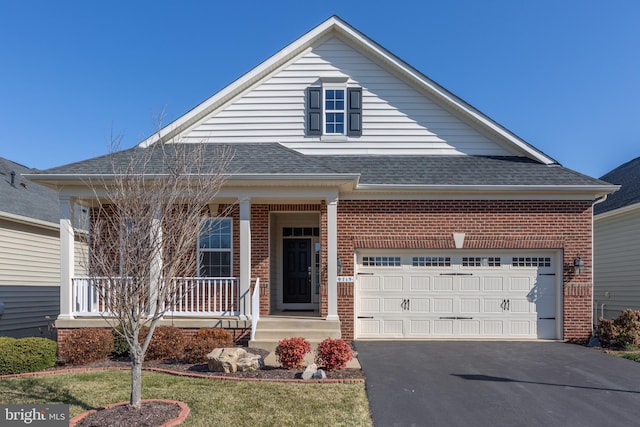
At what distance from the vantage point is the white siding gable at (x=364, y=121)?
13.0 meters

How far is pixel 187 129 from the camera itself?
1307cm

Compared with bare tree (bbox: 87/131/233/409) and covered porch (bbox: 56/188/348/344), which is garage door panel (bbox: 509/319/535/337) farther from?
bare tree (bbox: 87/131/233/409)

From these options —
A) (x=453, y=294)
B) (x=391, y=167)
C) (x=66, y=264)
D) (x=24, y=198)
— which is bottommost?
(x=453, y=294)

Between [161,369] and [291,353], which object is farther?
[161,369]

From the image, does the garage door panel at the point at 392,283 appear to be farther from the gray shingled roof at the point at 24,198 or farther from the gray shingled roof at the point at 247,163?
the gray shingled roof at the point at 24,198

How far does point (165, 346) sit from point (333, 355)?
11.6 feet

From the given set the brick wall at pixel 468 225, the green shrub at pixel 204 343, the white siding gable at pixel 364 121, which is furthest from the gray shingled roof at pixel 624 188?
the green shrub at pixel 204 343

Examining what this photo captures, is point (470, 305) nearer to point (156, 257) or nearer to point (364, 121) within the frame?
point (364, 121)

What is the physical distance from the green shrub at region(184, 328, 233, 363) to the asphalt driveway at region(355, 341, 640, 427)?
2.81 m

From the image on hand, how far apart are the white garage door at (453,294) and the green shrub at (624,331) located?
4.66 feet

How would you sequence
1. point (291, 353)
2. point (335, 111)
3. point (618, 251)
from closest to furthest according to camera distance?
point (291, 353) < point (335, 111) < point (618, 251)


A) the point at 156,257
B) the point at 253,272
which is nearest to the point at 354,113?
the point at 253,272

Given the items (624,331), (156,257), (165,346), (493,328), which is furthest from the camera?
(493,328)

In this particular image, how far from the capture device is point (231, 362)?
27.2 feet
